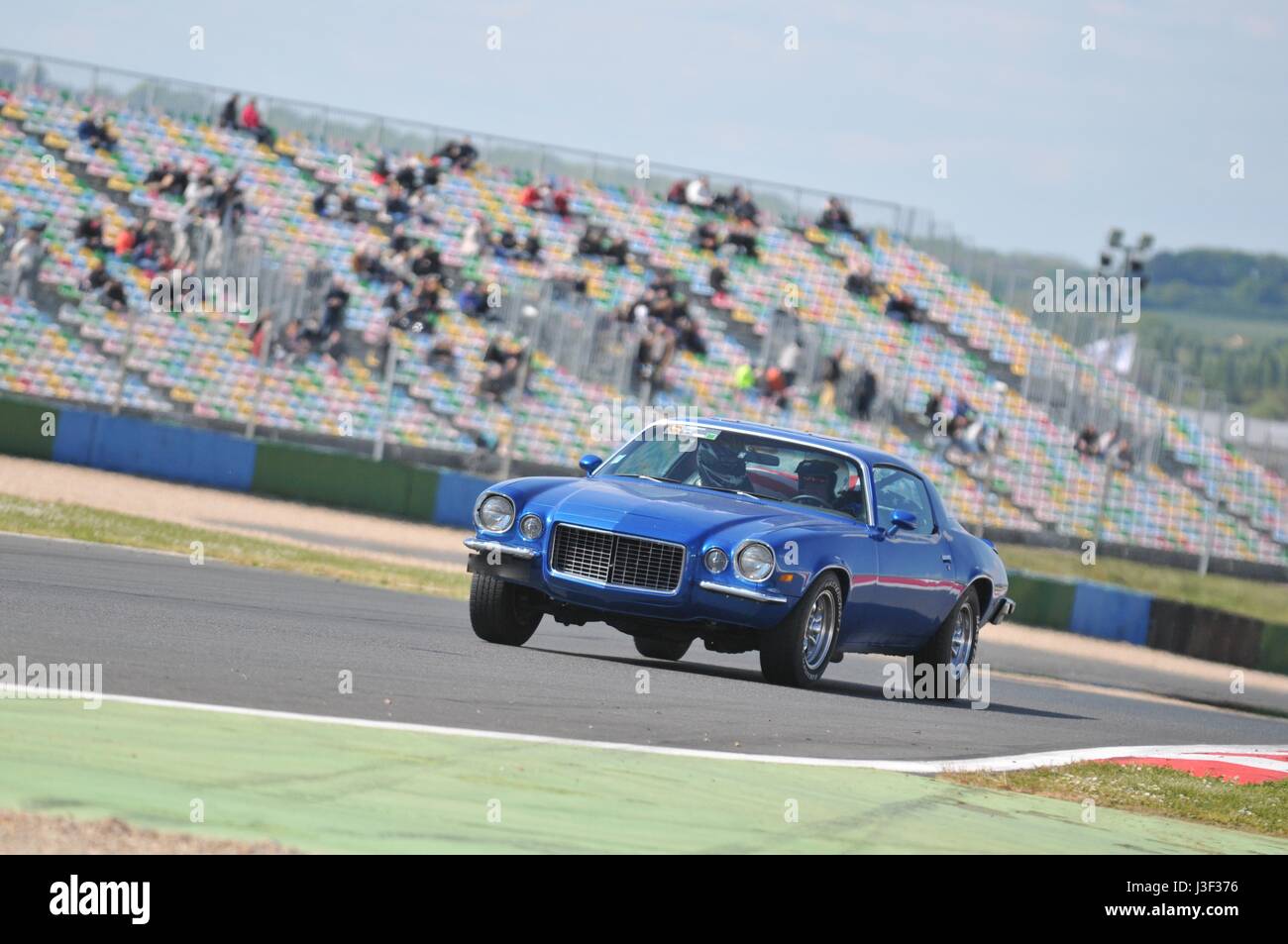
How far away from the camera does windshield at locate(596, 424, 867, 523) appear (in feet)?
36.9

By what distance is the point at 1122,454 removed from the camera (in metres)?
36.6

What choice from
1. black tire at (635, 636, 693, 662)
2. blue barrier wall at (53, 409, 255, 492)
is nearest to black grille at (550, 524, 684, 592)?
black tire at (635, 636, 693, 662)

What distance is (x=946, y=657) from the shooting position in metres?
12.1

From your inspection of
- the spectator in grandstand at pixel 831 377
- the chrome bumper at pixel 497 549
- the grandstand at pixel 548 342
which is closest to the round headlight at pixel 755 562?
the chrome bumper at pixel 497 549

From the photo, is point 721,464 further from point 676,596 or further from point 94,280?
point 94,280

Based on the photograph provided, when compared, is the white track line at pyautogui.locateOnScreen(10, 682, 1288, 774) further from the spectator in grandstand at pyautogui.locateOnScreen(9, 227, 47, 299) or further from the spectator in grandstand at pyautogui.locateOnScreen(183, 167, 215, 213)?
the spectator in grandstand at pyautogui.locateOnScreen(183, 167, 215, 213)

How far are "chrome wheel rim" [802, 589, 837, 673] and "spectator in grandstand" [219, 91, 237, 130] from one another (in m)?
29.8

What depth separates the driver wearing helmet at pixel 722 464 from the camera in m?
11.2

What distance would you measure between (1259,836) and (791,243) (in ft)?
109

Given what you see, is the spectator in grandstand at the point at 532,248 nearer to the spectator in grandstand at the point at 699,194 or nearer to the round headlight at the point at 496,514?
the spectator in grandstand at the point at 699,194

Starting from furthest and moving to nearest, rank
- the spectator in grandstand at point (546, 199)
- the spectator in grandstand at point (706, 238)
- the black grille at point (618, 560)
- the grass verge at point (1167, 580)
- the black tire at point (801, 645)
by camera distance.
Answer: the spectator in grandstand at point (706, 238)
the spectator in grandstand at point (546, 199)
the grass verge at point (1167, 580)
the black tire at point (801, 645)
the black grille at point (618, 560)

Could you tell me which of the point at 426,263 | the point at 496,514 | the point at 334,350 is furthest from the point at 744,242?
the point at 496,514
